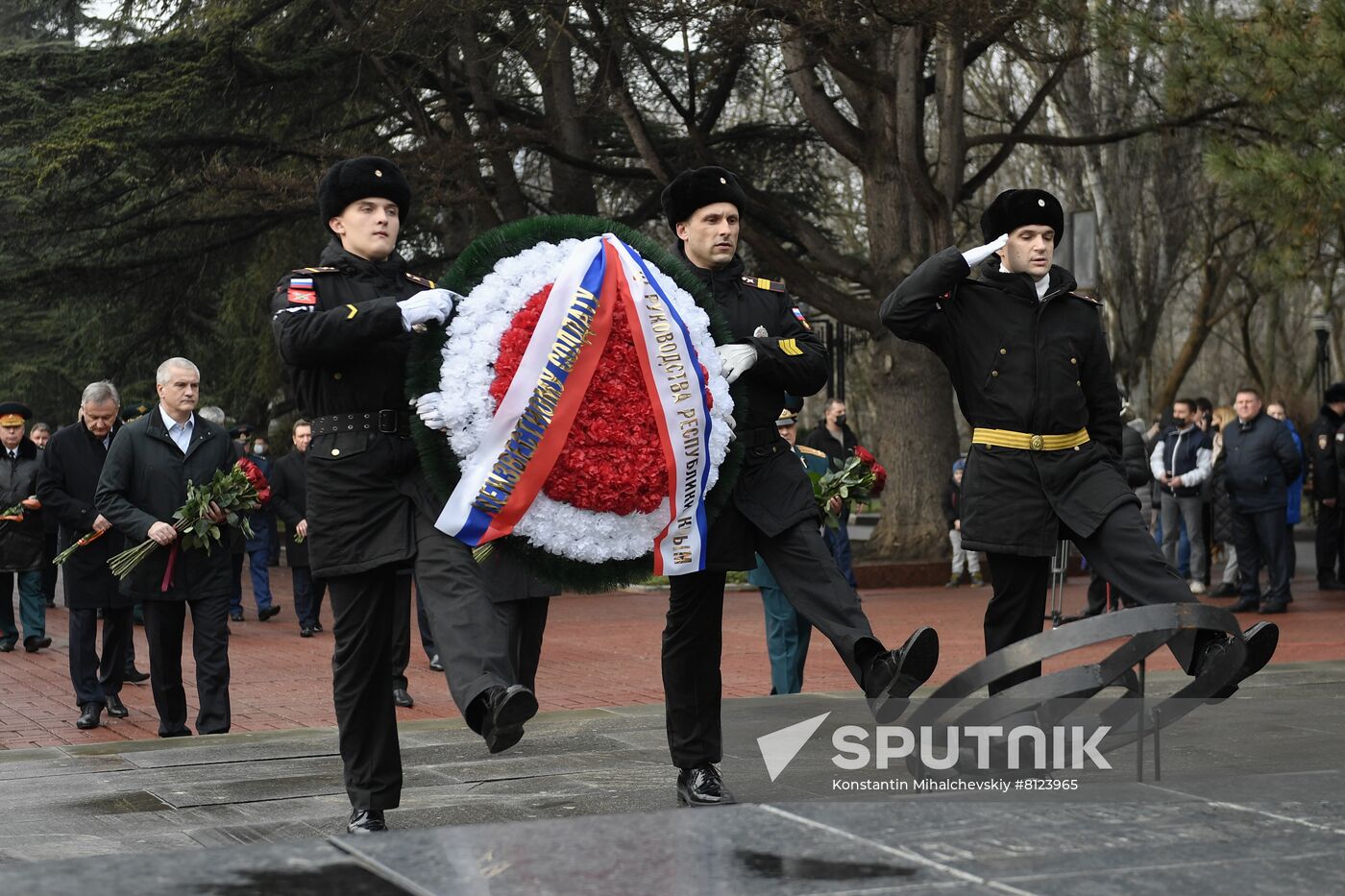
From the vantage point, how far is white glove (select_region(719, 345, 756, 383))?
535cm

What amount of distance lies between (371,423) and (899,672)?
172 cm

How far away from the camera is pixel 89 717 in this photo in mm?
9227

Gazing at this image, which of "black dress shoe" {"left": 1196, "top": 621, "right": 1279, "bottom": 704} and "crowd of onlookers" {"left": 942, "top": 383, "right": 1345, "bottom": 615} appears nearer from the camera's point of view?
"black dress shoe" {"left": 1196, "top": 621, "right": 1279, "bottom": 704}

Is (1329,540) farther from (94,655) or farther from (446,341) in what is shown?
(446,341)

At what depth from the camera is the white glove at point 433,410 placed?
16.2 feet

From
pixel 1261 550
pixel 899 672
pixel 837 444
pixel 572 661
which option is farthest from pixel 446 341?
pixel 1261 550

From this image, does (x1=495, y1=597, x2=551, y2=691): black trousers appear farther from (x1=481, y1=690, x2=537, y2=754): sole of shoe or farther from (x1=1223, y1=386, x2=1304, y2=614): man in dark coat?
(x1=1223, y1=386, x2=1304, y2=614): man in dark coat

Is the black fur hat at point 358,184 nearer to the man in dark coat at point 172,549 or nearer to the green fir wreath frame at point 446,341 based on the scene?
the green fir wreath frame at point 446,341

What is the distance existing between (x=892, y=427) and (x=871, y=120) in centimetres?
344

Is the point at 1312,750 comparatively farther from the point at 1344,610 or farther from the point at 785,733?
the point at 1344,610

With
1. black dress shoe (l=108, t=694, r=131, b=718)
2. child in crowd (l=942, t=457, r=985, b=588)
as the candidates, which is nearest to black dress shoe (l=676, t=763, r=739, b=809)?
black dress shoe (l=108, t=694, r=131, b=718)

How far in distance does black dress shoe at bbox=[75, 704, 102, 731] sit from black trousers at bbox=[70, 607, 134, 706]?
29 millimetres

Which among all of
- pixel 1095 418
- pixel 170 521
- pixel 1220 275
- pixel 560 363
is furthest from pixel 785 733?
pixel 1220 275

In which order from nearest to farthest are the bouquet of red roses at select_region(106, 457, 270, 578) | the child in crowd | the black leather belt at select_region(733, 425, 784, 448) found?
1. the black leather belt at select_region(733, 425, 784, 448)
2. the bouquet of red roses at select_region(106, 457, 270, 578)
3. the child in crowd
